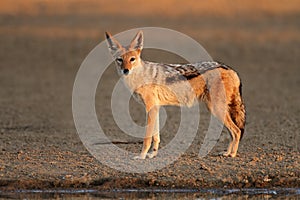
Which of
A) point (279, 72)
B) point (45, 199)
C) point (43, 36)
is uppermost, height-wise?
point (43, 36)

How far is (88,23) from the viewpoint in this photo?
28125 millimetres

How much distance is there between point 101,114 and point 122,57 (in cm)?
497

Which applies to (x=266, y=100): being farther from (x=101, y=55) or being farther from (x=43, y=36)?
(x=43, y=36)

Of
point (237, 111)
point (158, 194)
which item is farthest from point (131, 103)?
point (158, 194)

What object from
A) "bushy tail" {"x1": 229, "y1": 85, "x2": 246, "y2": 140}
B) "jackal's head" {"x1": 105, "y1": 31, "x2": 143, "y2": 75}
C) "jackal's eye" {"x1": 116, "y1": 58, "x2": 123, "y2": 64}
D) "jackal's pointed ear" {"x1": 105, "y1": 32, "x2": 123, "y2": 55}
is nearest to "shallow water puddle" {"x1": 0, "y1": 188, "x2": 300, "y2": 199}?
"bushy tail" {"x1": 229, "y1": 85, "x2": 246, "y2": 140}

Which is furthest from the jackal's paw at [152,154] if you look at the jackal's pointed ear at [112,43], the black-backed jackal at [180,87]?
the jackal's pointed ear at [112,43]

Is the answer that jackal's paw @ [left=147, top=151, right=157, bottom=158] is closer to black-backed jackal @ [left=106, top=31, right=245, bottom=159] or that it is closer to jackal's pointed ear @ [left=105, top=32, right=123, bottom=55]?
black-backed jackal @ [left=106, top=31, right=245, bottom=159]

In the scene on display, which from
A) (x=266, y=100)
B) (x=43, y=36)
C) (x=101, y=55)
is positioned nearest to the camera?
(x=266, y=100)

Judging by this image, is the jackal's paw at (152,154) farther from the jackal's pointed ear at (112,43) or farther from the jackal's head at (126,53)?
the jackal's pointed ear at (112,43)

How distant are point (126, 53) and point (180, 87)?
838 mm

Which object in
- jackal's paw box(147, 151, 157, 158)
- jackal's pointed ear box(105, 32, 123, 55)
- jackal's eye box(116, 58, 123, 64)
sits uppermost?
jackal's pointed ear box(105, 32, 123, 55)

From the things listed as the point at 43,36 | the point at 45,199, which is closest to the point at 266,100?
the point at 45,199

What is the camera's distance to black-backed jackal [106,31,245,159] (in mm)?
10383

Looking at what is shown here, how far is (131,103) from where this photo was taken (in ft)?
53.9
